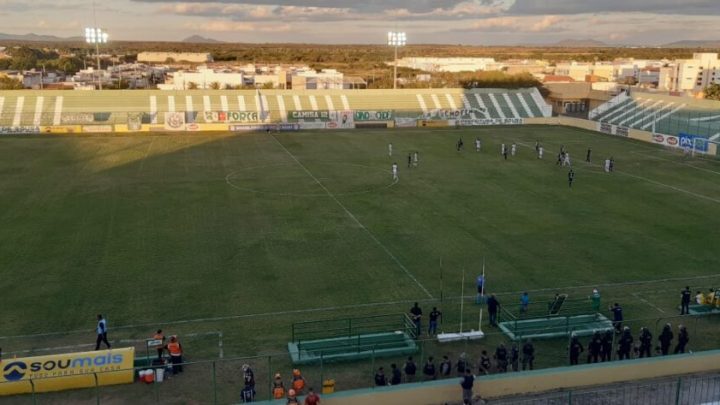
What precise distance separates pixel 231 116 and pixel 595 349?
56691mm

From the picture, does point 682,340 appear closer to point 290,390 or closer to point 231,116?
point 290,390

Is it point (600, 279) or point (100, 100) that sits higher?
point (100, 100)

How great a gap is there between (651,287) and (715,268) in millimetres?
3986

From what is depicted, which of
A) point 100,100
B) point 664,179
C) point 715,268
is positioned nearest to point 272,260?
point 715,268

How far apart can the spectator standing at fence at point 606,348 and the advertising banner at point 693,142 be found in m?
42.3

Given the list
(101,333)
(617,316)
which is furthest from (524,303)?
(101,333)

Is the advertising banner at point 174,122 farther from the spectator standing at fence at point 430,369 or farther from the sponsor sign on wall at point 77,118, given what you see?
the spectator standing at fence at point 430,369

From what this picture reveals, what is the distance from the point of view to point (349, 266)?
80.1 ft

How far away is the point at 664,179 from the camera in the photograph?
4178 cm

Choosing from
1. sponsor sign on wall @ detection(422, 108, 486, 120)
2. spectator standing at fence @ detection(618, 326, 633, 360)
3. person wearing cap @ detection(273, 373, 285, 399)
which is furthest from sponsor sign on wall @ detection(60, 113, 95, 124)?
spectator standing at fence @ detection(618, 326, 633, 360)

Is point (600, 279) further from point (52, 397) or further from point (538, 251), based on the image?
point (52, 397)

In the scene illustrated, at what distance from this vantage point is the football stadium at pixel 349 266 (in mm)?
15641

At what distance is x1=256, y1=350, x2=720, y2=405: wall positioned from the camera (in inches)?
566

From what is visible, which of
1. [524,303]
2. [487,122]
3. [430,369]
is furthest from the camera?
[487,122]
